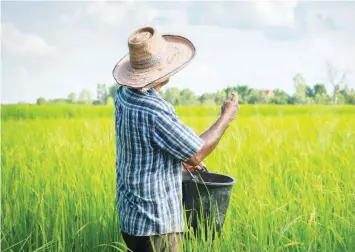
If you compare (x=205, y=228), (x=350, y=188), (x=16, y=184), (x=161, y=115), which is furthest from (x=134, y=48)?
(x=350, y=188)

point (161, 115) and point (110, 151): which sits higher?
point (161, 115)

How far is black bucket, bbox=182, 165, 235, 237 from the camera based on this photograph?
2.28 metres

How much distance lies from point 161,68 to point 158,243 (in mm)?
703

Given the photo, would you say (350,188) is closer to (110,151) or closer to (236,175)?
(236,175)

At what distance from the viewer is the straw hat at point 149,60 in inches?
81.7

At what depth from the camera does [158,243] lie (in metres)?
2.04

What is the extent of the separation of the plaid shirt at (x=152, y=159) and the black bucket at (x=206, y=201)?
0.75 feet

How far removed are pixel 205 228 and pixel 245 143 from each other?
7.24ft

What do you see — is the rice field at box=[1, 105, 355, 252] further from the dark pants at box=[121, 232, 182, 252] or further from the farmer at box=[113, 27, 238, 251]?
the farmer at box=[113, 27, 238, 251]

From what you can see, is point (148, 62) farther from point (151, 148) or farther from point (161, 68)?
point (151, 148)

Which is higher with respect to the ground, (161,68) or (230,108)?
(161,68)

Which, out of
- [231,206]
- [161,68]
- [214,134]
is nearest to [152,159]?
[214,134]

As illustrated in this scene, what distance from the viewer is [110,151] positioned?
4.12 m

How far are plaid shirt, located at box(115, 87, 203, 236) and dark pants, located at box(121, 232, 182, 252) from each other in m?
0.03
